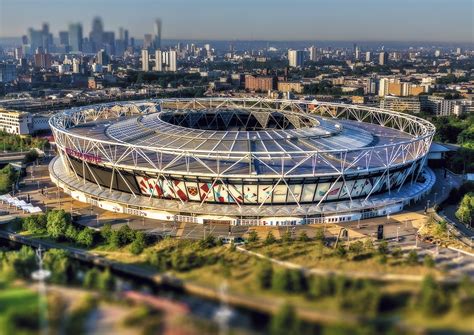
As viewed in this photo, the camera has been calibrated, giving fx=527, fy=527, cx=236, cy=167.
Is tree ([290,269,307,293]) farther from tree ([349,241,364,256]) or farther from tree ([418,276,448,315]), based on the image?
tree ([349,241,364,256])

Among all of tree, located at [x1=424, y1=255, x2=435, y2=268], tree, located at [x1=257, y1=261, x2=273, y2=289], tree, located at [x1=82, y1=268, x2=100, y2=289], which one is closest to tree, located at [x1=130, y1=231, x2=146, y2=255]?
tree, located at [x1=82, y1=268, x2=100, y2=289]

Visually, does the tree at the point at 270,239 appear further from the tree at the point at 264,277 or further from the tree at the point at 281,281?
the tree at the point at 281,281

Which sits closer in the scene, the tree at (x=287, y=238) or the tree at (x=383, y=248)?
the tree at (x=383, y=248)

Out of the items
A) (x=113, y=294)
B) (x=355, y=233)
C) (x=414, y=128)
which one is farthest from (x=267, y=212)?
(x=414, y=128)

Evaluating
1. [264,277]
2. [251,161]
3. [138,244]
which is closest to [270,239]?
[251,161]

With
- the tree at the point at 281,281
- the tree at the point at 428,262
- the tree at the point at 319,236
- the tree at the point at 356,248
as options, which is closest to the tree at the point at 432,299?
the tree at the point at 281,281
